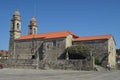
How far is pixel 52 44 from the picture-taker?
64688mm

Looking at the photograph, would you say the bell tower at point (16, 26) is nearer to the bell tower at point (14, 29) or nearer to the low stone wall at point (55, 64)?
the bell tower at point (14, 29)

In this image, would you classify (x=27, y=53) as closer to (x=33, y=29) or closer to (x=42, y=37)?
(x=42, y=37)

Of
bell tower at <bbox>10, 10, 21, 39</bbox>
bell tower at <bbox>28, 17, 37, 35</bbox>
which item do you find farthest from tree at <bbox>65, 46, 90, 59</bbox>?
bell tower at <bbox>28, 17, 37, 35</bbox>

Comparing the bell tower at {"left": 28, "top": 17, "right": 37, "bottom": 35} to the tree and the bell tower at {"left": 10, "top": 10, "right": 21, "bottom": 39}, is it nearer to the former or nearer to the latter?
the bell tower at {"left": 10, "top": 10, "right": 21, "bottom": 39}

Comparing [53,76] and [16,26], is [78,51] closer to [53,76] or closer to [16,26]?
[16,26]

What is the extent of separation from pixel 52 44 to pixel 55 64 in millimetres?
13159

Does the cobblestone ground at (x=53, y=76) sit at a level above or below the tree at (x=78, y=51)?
below

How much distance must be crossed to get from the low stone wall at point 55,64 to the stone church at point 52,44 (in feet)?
3.15

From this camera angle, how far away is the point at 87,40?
6153cm

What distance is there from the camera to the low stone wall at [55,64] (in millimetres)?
48894

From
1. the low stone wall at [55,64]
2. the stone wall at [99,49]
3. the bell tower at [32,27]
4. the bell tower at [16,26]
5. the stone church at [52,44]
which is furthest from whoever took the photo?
the bell tower at [32,27]

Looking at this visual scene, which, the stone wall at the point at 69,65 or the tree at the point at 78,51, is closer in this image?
the stone wall at the point at 69,65

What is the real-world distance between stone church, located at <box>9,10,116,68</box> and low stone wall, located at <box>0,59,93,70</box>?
0.96 m

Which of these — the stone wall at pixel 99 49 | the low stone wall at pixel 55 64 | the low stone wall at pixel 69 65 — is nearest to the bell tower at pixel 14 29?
the low stone wall at pixel 55 64
